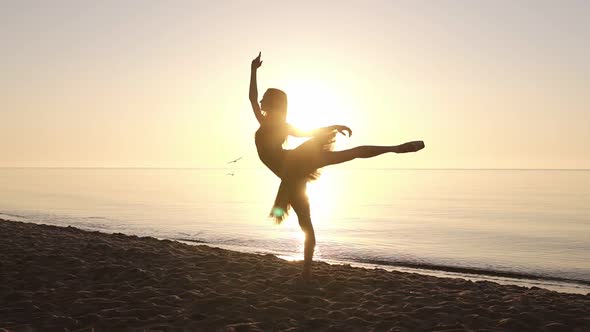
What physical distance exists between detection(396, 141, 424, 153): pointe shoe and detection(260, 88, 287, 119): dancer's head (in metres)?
1.77

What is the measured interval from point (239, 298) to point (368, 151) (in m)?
2.74

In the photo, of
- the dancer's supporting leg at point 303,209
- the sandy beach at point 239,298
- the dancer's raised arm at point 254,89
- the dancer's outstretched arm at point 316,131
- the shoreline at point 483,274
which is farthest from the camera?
the shoreline at point 483,274

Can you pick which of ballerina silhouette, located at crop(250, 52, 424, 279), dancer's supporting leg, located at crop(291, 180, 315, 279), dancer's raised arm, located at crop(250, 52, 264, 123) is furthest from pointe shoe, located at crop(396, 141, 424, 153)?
dancer's raised arm, located at crop(250, 52, 264, 123)

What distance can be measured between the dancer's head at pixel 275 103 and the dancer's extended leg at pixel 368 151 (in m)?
0.95

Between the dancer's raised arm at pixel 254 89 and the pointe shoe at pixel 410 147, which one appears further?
the dancer's raised arm at pixel 254 89

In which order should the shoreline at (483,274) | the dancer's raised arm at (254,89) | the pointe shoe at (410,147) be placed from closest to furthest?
the pointe shoe at (410,147) < the dancer's raised arm at (254,89) < the shoreline at (483,274)

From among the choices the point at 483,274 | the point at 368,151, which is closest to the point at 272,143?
the point at 368,151

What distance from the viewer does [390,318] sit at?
6281 millimetres

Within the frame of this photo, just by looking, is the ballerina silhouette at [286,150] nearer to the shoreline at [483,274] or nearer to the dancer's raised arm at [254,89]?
the dancer's raised arm at [254,89]

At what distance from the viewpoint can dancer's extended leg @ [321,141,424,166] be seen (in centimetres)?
642

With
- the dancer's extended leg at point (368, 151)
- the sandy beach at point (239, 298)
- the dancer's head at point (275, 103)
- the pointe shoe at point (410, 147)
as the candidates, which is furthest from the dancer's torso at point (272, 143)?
the sandy beach at point (239, 298)

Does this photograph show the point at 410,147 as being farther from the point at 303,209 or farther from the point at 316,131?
the point at 303,209

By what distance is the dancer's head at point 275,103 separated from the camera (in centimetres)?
712

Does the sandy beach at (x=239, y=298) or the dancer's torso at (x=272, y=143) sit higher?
the dancer's torso at (x=272, y=143)
